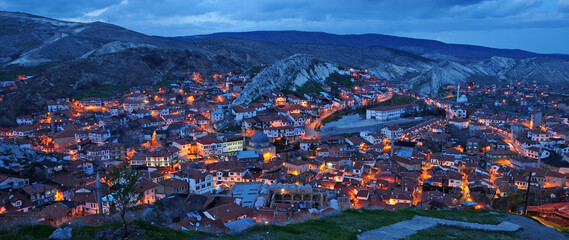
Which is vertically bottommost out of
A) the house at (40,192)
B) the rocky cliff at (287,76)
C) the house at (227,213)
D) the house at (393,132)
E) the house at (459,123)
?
the house at (40,192)

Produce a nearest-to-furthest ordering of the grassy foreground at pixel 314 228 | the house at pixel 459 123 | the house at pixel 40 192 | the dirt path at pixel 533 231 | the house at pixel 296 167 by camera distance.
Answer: the grassy foreground at pixel 314 228
the dirt path at pixel 533 231
the house at pixel 40 192
the house at pixel 296 167
the house at pixel 459 123

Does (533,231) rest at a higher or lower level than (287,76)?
lower

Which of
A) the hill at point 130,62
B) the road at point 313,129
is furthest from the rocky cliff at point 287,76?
the hill at point 130,62

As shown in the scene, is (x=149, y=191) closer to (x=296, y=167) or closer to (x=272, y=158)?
(x=296, y=167)

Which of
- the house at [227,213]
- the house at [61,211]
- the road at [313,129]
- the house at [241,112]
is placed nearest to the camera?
the house at [227,213]

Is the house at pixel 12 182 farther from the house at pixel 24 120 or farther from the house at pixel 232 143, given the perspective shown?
the house at pixel 24 120

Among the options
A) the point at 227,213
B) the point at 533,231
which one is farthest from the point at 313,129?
the point at 533,231
